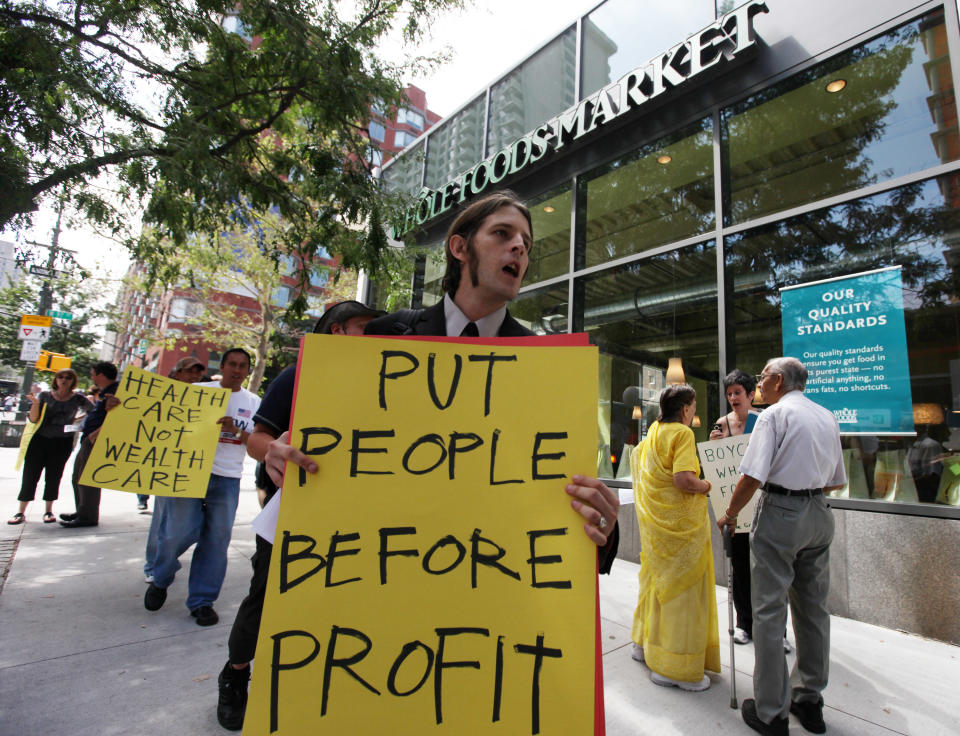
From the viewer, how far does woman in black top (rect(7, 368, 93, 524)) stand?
6.11 metres

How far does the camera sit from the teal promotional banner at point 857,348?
4520 millimetres

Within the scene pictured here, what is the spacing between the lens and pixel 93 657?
2949mm

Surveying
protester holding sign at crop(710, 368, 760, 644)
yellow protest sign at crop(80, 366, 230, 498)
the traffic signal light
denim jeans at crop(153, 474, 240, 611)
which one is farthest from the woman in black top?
the traffic signal light

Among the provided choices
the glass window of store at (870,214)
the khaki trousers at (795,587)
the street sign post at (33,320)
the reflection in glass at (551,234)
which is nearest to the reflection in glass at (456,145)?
the reflection in glass at (551,234)

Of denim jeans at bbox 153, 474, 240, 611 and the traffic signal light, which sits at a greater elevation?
the traffic signal light

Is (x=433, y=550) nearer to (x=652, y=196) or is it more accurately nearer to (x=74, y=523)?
(x=652, y=196)

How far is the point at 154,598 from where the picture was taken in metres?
3.70

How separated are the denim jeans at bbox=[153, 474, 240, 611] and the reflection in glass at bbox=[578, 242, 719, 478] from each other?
4.83 meters

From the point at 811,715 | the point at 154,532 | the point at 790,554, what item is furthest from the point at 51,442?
the point at 811,715

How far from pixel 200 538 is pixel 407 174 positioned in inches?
406

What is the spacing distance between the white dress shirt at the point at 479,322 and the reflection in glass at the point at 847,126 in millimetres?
5275

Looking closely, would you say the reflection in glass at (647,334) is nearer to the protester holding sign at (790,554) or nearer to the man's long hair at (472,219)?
the protester holding sign at (790,554)

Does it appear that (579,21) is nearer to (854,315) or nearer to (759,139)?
(759,139)

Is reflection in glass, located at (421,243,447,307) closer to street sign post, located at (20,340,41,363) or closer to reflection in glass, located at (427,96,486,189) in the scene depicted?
reflection in glass, located at (427,96,486,189)
